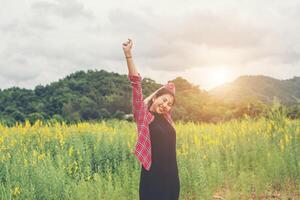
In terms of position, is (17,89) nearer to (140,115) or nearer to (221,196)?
(221,196)

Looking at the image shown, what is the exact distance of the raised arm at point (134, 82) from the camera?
13.4 ft

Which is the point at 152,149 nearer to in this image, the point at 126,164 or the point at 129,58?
the point at 129,58

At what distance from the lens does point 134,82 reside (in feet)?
13.4

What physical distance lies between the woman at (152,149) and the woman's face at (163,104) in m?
0.02

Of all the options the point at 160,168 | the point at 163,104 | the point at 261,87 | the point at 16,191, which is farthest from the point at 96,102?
the point at 261,87

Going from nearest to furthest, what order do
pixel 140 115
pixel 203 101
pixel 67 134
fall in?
pixel 140 115 → pixel 67 134 → pixel 203 101

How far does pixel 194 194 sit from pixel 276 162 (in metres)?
1.49

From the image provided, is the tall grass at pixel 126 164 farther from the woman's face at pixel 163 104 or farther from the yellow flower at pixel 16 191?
the woman's face at pixel 163 104

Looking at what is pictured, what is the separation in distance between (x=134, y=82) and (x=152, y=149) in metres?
0.61

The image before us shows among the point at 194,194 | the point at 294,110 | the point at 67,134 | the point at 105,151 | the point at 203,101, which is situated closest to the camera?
the point at 194,194

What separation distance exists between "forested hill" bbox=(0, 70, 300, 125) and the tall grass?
1101cm

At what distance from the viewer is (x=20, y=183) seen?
5.94 m

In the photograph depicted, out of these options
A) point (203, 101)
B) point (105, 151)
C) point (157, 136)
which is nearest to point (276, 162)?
point (105, 151)

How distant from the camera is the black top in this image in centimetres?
413
